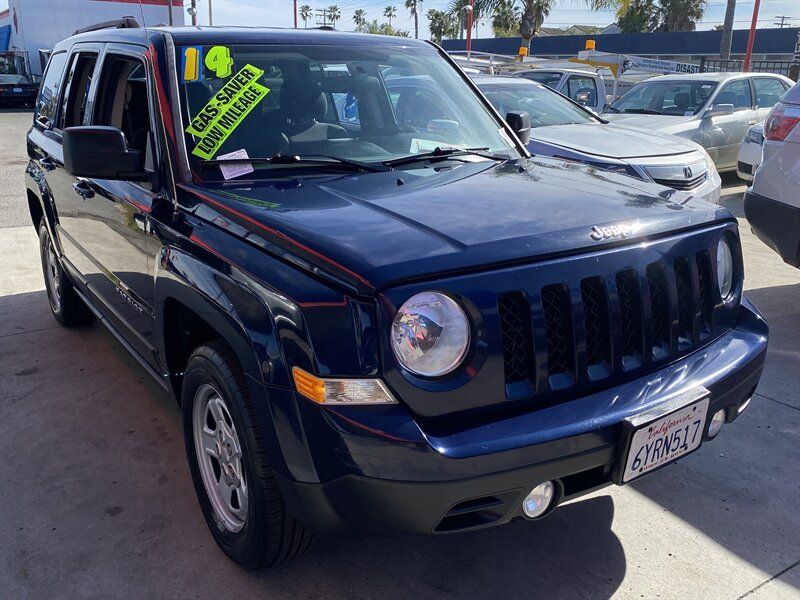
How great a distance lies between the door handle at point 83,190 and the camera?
12.4 feet

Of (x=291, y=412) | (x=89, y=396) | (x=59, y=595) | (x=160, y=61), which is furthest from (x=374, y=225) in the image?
(x=89, y=396)

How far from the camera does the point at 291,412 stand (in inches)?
83.0

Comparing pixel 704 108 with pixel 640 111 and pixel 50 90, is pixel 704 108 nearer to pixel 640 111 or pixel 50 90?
pixel 640 111

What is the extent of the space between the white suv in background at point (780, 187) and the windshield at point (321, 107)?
219 centimetres

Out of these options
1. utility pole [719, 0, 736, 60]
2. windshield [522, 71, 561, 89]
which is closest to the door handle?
windshield [522, 71, 561, 89]

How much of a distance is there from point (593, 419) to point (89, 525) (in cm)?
202

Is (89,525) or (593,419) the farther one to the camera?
(89,525)

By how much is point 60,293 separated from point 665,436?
4112 millimetres

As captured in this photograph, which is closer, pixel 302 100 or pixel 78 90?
pixel 302 100

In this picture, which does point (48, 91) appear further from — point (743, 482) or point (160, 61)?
point (743, 482)

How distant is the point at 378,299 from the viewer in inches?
80.4

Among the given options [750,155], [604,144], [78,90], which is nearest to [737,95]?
[750,155]

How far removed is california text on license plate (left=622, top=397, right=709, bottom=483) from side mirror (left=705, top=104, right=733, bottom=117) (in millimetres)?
8136

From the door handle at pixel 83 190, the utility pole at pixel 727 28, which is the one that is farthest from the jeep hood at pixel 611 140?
the utility pole at pixel 727 28
